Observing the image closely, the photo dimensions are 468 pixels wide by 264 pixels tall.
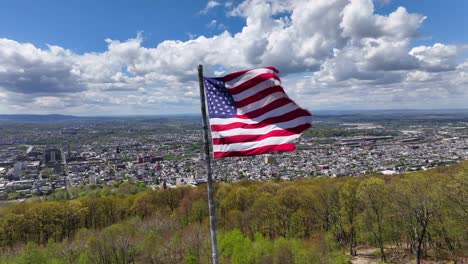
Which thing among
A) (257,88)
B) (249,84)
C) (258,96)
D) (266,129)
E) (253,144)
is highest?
(249,84)

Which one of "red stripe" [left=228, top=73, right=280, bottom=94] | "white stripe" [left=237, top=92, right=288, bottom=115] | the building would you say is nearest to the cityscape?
the building

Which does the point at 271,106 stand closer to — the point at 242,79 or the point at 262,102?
the point at 262,102

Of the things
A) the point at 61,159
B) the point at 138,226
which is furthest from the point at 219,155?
the point at 61,159

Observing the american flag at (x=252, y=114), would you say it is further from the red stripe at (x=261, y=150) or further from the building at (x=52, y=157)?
the building at (x=52, y=157)

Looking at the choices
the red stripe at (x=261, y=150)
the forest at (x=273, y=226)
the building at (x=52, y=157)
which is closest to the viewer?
the red stripe at (x=261, y=150)

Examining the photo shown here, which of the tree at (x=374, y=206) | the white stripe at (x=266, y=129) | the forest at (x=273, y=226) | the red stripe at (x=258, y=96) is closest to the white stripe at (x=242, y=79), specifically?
the red stripe at (x=258, y=96)

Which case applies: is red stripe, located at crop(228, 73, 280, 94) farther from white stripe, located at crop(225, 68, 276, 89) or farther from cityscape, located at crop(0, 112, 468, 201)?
cityscape, located at crop(0, 112, 468, 201)

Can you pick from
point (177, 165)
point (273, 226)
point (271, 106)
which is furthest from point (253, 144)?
point (177, 165)
